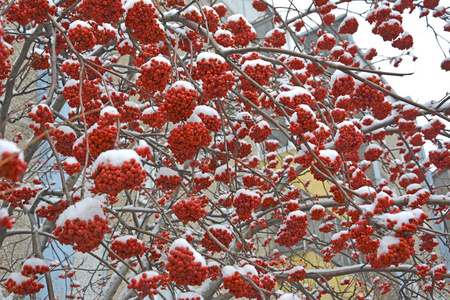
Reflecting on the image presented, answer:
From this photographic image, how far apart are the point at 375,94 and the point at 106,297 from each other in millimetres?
3081

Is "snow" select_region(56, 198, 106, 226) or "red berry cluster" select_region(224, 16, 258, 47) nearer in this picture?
"snow" select_region(56, 198, 106, 226)

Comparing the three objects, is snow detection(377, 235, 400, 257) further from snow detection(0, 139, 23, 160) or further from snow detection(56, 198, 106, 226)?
snow detection(0, 139, 23, 160)

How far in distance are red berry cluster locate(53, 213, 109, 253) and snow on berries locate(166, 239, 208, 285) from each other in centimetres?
38

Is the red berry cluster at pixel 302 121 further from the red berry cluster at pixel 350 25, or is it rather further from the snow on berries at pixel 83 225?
the red berry cluster at pixel 350 25

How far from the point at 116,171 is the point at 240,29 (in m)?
2.28

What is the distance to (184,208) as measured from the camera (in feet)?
7.66

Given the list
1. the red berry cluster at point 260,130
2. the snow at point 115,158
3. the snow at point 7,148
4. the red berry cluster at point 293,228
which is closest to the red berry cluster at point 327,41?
the red berry cluster at point 260,130

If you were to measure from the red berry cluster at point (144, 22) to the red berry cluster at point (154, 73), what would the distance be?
0.32m

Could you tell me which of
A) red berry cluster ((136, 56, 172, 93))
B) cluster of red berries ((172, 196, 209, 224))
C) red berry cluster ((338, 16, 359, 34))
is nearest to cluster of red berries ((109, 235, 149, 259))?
cluster of red berries ((172, 196, 209, 224))

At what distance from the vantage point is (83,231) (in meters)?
1.76

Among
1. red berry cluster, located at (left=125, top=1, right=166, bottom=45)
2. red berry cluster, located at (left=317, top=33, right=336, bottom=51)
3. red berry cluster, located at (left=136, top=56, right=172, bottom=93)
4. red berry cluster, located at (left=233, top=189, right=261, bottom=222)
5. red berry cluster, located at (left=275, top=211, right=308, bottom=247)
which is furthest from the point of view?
red berry cluster, located at (left=317, top=33, right=336, bottom=51)

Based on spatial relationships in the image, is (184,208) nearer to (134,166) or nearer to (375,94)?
(134,166)

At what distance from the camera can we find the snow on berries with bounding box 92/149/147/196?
1.70m

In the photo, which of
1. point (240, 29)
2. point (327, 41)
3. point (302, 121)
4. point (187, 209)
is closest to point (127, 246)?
point (187, 209)
